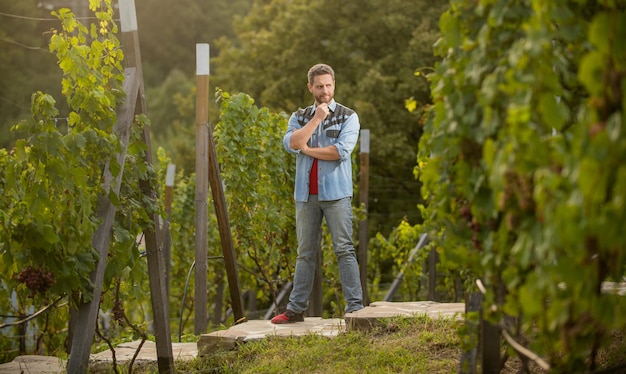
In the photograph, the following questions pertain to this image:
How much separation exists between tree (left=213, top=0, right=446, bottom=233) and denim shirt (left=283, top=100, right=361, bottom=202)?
10633 millimetres

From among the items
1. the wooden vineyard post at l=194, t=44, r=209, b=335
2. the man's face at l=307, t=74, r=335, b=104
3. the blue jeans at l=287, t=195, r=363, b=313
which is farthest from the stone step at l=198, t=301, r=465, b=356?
the man's face at l=307, t=74, r=335, b=104

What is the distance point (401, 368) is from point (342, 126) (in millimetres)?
1746

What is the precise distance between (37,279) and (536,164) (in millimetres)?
2694

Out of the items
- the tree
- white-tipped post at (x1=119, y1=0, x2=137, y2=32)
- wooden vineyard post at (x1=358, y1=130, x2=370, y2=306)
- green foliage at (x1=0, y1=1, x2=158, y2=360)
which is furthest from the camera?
the tree

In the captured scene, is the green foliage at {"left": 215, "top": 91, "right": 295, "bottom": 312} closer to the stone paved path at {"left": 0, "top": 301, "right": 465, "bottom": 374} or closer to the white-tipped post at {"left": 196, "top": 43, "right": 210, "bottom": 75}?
the white-tipped post at {"left": 196, "top": 43, "right": 210, "bottom": 75}

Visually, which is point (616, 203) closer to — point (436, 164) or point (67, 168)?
point (436, 164)

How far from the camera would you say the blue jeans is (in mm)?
5785

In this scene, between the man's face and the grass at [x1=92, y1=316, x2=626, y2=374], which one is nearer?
the grass at [x1=92, y1=316, x2=626, y2=374]

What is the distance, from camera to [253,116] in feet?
27.1

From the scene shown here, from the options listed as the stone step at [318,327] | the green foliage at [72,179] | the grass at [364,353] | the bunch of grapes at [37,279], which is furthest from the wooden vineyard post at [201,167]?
the bunch of grapes at [37,279]

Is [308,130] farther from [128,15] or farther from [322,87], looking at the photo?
[128,15]

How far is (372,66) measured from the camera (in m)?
17.9

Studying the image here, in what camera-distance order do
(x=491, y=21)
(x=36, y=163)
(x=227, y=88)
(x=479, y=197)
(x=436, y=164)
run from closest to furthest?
(x=491, y=21), (x=479, y=197), (x=436, y=164), (x=36, y=163), (x=227, y=88)

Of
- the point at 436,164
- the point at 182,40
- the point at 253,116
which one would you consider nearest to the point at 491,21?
the point at 436,164
